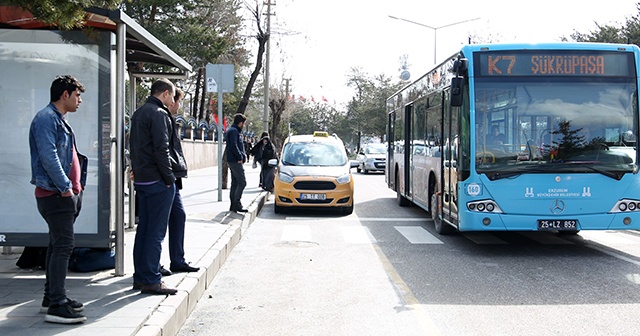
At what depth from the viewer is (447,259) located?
9.44 m

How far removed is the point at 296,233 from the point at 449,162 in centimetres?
342

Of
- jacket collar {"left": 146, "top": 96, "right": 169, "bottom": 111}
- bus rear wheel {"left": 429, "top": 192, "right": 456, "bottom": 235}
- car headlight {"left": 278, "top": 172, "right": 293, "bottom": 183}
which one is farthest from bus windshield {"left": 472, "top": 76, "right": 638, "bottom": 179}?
car headlight {"left": 278, "top": 172, "right": 293, "bottom": 183}

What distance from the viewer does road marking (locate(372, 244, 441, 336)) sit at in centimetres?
589

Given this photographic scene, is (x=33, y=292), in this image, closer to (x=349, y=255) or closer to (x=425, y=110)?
(x=349, y=255)

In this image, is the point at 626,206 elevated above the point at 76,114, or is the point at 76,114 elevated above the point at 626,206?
the point at 76,114

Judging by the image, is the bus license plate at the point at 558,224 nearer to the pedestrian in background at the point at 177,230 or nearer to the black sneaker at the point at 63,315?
the pedestrian in background at the point at 177,230

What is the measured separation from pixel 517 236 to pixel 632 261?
8.89ft

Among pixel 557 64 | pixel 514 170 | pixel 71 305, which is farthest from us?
pixel 557 64

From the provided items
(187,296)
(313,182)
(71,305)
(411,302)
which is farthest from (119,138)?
(313,182)

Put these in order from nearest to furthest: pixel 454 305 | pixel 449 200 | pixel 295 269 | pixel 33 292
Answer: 1. pixel 33 292
2. pixel 454 305
3. pixel 295 269
4. pixel 449 200

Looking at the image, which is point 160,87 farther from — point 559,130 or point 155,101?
point 559,130

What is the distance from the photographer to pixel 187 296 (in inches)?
247

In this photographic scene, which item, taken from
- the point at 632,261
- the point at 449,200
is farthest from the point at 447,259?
the point at 632,261

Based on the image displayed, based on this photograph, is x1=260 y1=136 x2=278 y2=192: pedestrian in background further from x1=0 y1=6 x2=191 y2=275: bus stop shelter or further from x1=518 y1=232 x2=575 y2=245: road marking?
x1=0 y1=6 x2=191 y2=275: bus stop shelter
